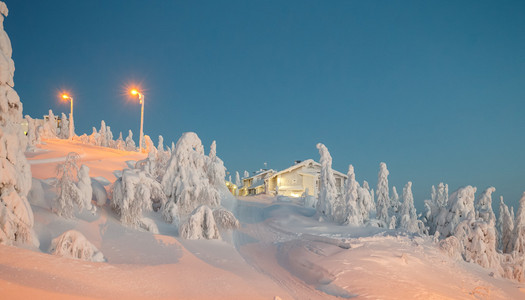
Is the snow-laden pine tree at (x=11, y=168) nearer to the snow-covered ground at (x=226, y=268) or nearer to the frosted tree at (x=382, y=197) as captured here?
the snow-covered ground at (x=226, y=268)

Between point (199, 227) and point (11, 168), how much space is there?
7.98 meters

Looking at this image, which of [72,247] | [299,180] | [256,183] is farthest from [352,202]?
[256,183]

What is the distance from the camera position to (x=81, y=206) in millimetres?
12781

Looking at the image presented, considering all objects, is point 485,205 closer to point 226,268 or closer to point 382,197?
point 382,197

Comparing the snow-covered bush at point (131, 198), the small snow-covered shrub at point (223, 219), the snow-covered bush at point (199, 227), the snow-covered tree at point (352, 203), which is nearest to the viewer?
the snow-covered bush at point (199, 227)

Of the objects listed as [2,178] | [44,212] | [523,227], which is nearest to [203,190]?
[44,212]

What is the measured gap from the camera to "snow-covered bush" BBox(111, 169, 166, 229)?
14422 mm

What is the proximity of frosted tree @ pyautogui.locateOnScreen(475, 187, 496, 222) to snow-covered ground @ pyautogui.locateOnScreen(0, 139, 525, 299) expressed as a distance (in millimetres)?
15137

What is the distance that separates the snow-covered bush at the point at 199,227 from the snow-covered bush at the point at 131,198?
2.31 metres

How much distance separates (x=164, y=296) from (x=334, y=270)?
6.91 metres

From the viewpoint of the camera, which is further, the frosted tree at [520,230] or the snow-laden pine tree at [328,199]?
the frosted tree at [520,230]

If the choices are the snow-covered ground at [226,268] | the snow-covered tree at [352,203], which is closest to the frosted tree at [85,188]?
the snow-covered ground at [226,268]

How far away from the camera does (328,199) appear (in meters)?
25.2

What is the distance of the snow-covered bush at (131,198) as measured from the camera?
14.4m
